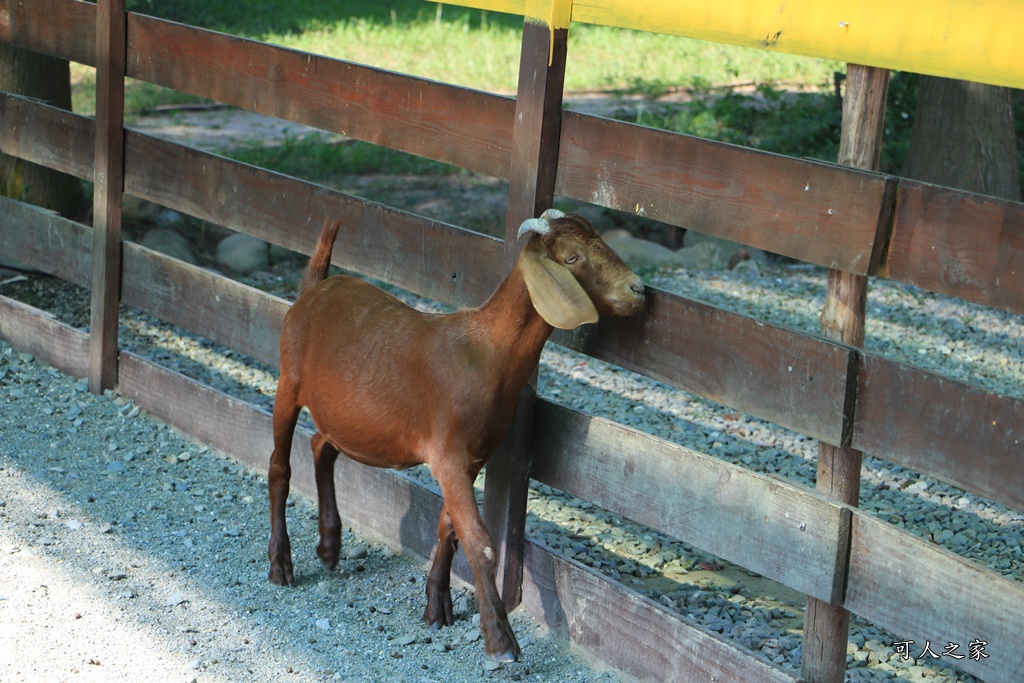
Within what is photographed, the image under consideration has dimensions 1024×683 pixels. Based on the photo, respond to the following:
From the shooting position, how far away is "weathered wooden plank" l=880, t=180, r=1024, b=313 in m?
2.85

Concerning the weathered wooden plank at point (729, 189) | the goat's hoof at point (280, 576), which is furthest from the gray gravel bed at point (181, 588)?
the weathered wooden plank at point (729, 189)

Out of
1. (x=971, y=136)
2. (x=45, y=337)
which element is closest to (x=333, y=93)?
(x=45, y=337)

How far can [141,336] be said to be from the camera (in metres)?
7.14

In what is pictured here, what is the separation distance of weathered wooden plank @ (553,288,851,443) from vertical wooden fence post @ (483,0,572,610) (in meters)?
0.42

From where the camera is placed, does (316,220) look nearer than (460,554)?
No

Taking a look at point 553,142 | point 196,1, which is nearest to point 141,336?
point 553,142

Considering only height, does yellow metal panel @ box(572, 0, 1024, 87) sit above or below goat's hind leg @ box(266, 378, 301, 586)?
above

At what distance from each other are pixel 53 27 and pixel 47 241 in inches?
42.6

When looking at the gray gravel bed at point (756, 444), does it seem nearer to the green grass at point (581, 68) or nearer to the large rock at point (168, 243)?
the large rock at point (168, 243)

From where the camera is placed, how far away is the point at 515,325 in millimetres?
3613

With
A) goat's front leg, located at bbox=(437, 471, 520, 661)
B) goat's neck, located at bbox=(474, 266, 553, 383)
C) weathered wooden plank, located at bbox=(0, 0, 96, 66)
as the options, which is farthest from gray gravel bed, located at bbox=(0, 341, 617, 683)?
weathered wooden plank, located at bbox=(0, 0, 96, 66)

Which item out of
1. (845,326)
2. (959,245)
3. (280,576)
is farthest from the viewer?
(280,576)

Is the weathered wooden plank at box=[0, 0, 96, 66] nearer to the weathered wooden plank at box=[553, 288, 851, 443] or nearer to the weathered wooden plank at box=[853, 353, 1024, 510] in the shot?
the weathered wooden plank at box=[553, 288, 851, 443]

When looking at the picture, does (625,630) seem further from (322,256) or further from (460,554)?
(322,256)
